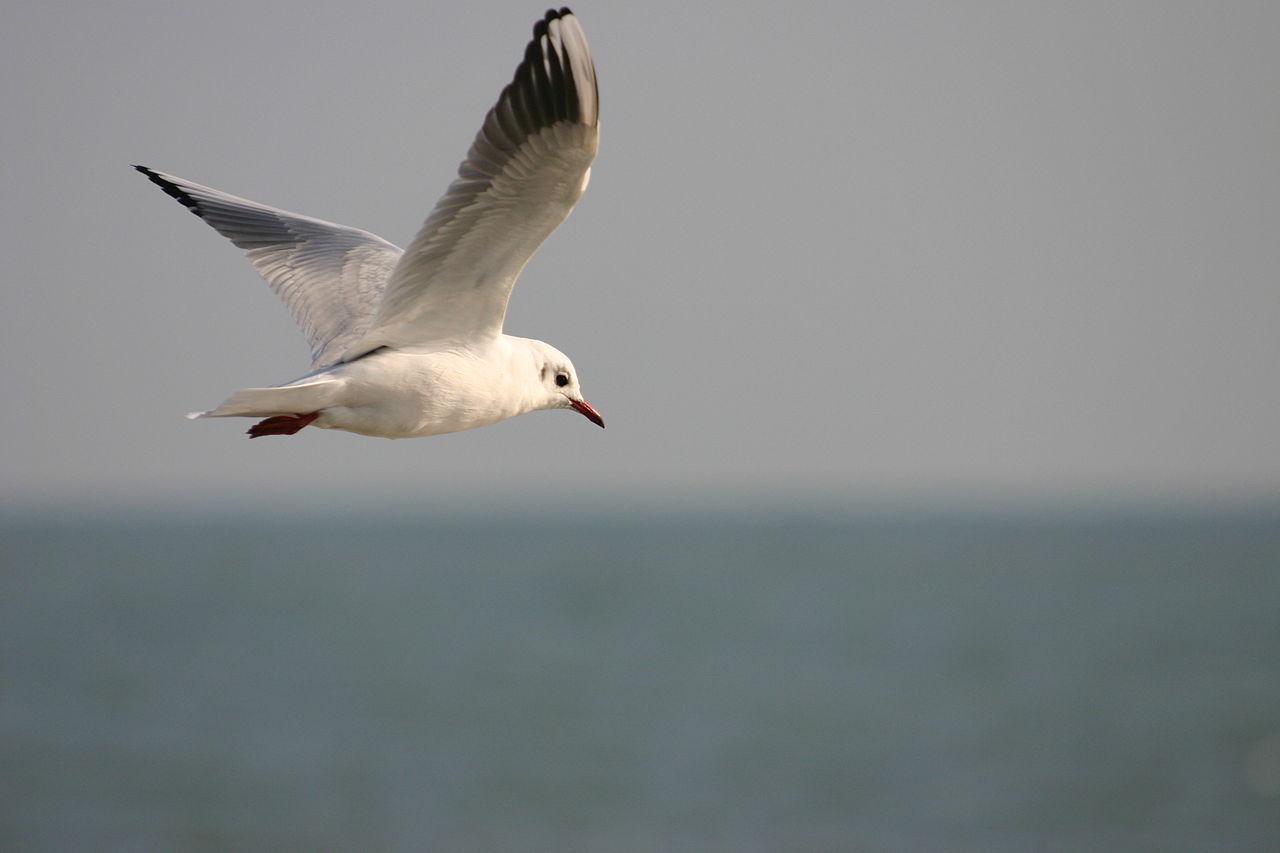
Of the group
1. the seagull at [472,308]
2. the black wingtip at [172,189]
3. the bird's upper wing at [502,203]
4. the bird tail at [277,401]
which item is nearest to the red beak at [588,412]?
the seagull at [472,308]

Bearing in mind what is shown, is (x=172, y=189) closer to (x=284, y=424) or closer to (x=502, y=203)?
(x=284, y=424)

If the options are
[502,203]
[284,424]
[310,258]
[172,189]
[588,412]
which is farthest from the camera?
[172,189]

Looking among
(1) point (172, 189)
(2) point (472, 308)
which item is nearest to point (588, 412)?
(2) point (472, 308)

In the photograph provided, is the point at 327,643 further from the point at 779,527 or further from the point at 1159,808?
the point at 779,527

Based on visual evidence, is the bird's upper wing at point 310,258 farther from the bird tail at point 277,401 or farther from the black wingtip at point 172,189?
the bird tail at point 277,401

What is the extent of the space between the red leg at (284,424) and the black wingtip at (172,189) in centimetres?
227

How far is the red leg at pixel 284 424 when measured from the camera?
6055 millimetres

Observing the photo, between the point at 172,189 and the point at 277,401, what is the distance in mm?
2735

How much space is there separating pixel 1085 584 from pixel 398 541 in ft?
291

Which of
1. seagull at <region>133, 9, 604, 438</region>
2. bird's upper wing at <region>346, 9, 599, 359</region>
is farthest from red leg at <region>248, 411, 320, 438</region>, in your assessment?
bird's upper wing at <region>346, 9, 599, 359</region>

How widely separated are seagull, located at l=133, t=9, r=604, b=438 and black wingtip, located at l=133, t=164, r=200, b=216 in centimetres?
117

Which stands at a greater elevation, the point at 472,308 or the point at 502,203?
the point at 502,203

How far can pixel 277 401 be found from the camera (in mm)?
5781

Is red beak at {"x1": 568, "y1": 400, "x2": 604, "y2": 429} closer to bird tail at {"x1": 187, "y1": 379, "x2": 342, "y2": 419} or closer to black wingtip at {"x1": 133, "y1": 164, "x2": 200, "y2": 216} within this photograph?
bird tail at {"x1": 187, "y1": 379, "x2": 342, "y2": 419}
